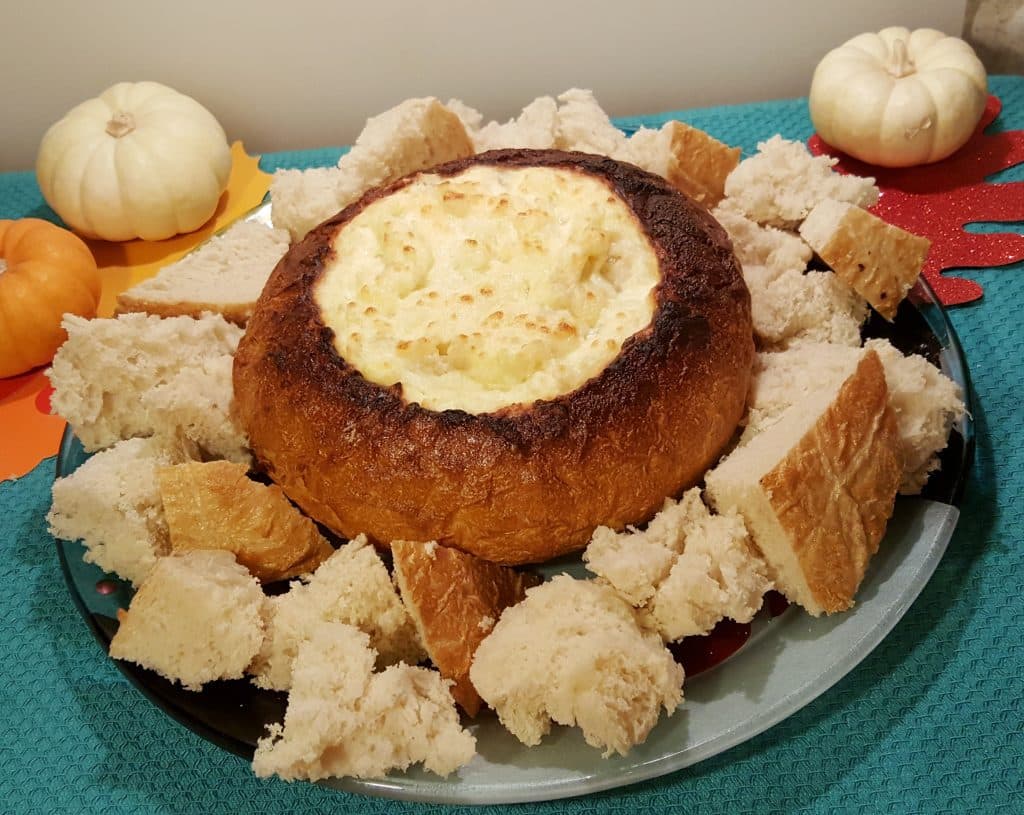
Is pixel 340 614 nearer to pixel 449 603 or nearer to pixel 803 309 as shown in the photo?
pixel 449 603

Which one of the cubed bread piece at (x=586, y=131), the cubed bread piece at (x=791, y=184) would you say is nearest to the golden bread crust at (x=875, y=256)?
the cubed bread piece at (x=791, y=184)

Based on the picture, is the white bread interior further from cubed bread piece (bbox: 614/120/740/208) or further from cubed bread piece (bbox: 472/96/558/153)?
cubed bread piece (bbox: 472/96/558/153)

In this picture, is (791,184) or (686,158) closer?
(791,184)

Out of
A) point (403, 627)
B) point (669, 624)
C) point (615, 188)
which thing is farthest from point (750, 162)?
point (403, 627)

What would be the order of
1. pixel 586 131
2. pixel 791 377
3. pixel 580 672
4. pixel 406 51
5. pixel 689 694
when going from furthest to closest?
1. pixel 406 51
2. pixel 586 131
3. pixel 791 377
4. pixel 689 694
5. pixel 580 672

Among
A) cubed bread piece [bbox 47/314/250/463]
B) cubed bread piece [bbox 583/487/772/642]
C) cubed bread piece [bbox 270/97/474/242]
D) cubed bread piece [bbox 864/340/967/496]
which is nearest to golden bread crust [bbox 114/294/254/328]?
cubed bread piece [bbox 47/314/250/463]

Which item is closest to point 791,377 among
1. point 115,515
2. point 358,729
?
point 358,729

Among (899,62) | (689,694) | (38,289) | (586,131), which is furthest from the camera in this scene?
(899,62)
